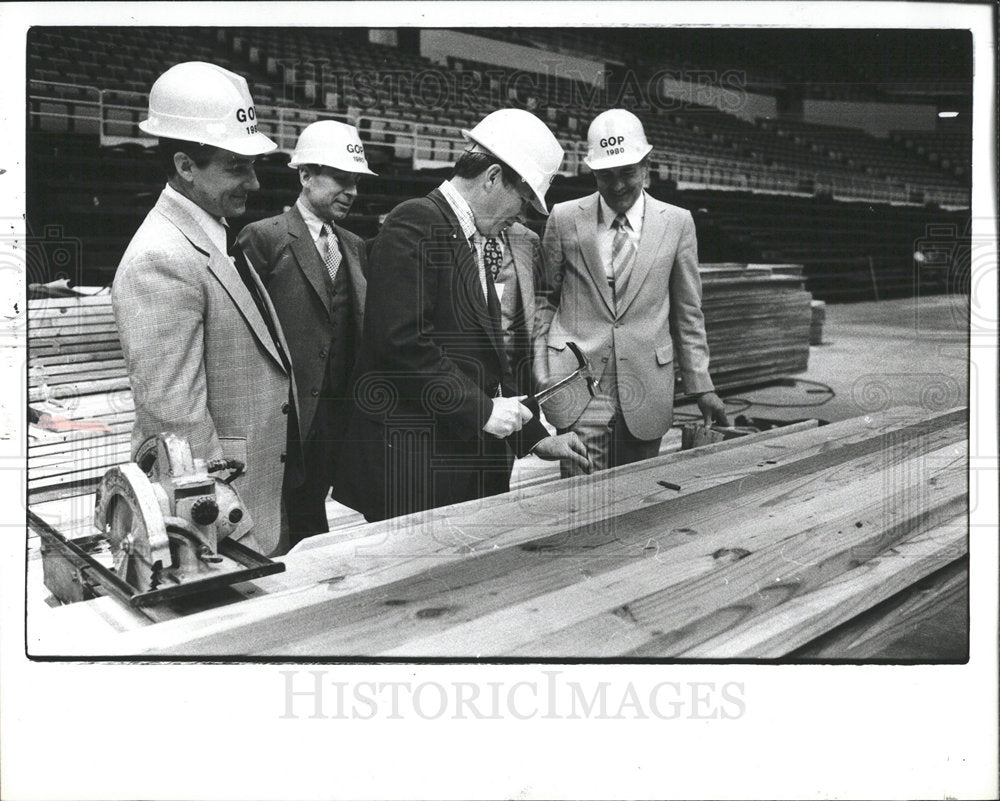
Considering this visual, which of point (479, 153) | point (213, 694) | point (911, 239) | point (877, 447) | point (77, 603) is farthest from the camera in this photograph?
point (877, 447)

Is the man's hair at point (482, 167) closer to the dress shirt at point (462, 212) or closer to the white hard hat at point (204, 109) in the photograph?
the dress shirt at point (462, 212)

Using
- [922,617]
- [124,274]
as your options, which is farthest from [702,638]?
[124,274]

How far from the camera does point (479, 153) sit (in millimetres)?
2637

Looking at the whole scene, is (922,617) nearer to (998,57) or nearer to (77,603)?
(998,57)

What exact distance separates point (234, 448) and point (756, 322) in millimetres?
2340

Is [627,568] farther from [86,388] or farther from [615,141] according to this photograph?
[86,388]

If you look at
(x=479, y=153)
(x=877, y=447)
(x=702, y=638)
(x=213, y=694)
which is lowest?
(x=213, y=694)

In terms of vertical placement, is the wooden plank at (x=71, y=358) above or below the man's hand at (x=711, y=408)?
above

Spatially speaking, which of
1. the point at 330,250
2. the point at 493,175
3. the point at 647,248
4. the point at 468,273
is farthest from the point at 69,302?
the point at 647,248

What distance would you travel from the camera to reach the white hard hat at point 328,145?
2.71 meters

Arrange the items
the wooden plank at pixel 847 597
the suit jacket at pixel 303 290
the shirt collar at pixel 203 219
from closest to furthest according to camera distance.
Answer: the wooden plank at pixel 847 597 < the shirt collar at pixel 203 219 < the suit jacket at pixel 303 290

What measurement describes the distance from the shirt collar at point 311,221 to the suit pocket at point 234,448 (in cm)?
61

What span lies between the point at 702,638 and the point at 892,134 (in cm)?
162

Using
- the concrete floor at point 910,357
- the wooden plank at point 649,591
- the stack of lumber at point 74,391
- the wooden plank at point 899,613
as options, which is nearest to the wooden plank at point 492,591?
the wooden plank at point 649,591
